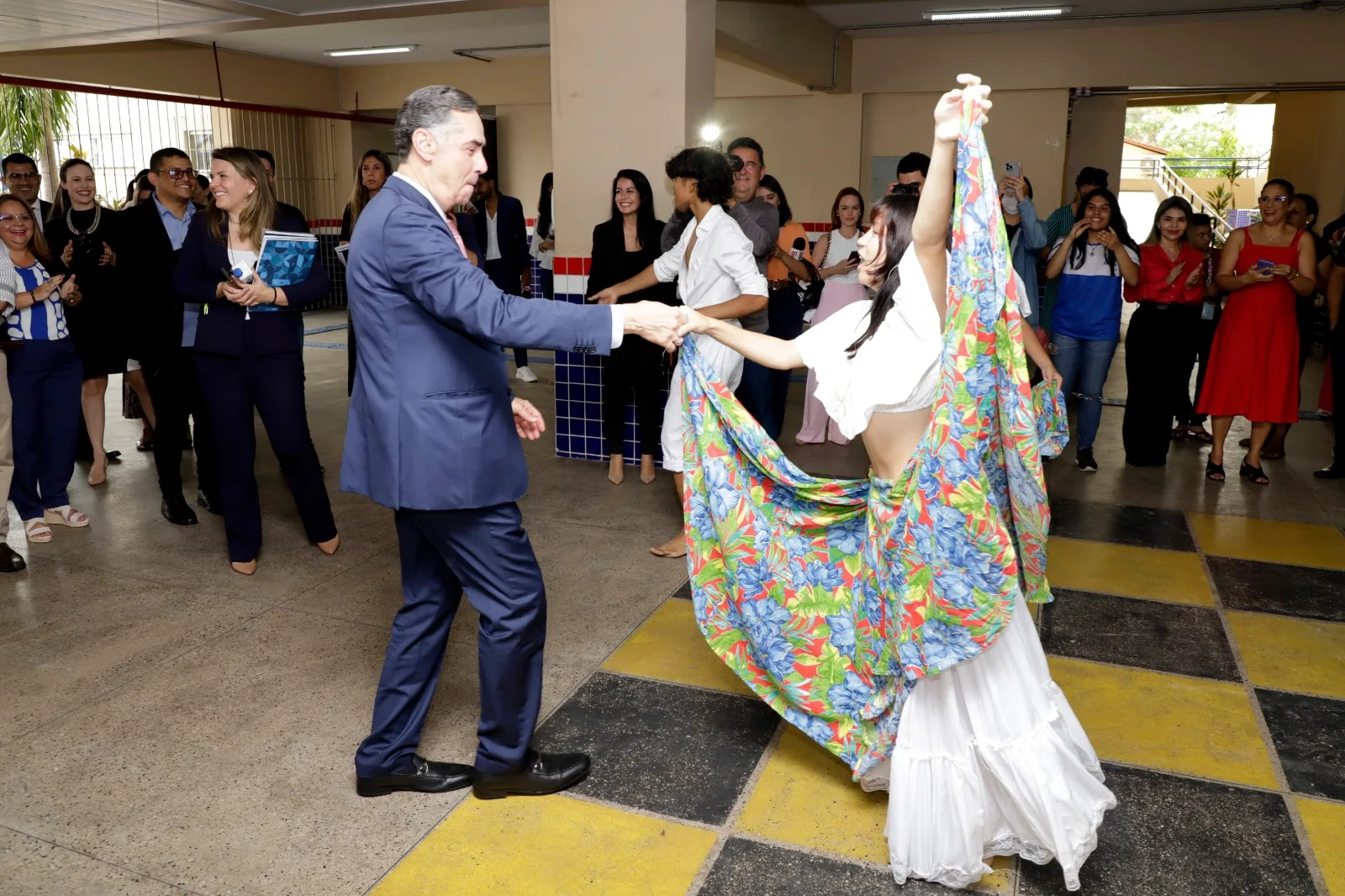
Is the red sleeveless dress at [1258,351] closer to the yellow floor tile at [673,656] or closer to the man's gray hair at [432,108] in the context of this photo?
the yellow floor tile at [673,656]

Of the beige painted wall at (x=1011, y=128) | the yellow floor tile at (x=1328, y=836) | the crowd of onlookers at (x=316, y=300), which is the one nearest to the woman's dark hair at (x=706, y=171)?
the crowd of onlookers at (x=316, y=300)

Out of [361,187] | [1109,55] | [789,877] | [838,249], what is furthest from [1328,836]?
[1109,55]

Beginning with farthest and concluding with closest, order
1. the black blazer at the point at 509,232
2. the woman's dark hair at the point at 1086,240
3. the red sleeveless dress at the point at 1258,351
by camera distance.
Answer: the black blazer at the point at 509,232
the woman's dark hair at the point at 1086,240
the red sleeveless dress at the point at 1258,351

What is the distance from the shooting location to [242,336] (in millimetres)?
4059

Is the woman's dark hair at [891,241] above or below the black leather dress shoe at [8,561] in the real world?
above

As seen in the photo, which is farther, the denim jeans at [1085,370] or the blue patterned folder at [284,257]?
the denim jeans at [1085,370]

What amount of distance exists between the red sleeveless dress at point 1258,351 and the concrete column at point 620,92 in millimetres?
3225

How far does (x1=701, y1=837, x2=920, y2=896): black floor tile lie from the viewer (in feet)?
7.48

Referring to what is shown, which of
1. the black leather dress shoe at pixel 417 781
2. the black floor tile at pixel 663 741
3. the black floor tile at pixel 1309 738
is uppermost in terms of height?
the black leather dress shoe at pixel 417 781

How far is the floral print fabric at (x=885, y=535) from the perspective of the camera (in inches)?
83.3

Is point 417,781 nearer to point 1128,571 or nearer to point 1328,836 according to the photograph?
point 1328,836

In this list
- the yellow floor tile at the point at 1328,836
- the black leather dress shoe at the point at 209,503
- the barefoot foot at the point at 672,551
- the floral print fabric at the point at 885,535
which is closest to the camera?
the floral print fabric at the point at 885,535

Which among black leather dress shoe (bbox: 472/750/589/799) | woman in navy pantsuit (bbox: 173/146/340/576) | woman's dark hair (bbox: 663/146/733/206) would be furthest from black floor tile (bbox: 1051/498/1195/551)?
woman in navy pantsuit (bbox: 173/146/340/576)

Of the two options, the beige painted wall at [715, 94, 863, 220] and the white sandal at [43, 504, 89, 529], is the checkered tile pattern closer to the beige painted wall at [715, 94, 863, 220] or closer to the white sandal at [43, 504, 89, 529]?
the white sandal at [43, 504, 89, 529]
